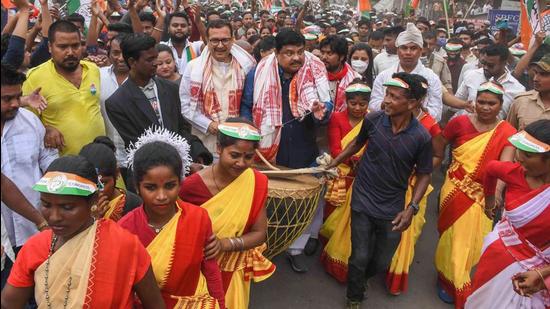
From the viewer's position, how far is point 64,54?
337 centimetres

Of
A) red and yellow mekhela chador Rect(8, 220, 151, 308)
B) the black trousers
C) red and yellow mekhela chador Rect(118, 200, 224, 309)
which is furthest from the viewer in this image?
the black trousers

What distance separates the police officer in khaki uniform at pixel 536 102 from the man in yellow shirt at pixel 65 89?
343cm

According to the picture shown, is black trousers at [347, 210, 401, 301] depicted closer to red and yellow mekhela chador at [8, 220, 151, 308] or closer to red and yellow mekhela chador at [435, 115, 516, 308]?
red and yellow mekhela chador at [435, 115, 516, 308]

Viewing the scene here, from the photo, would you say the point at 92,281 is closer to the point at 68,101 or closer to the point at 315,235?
the point at 68,101

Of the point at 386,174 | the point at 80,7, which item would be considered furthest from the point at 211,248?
the point at 80,7

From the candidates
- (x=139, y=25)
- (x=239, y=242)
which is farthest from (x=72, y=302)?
(x=139, y=25)

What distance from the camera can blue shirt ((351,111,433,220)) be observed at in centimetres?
345

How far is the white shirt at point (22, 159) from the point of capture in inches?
109

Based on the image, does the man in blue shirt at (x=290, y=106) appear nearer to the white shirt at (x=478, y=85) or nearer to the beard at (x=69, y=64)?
the beard at (x=69, y=64)

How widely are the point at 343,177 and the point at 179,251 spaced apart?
7.39 ft

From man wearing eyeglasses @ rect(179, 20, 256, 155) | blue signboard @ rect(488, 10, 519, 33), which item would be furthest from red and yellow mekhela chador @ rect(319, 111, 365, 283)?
blue signboard @ rect(488, 10, 519, 33)

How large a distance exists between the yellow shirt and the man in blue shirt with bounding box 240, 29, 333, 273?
1234mm

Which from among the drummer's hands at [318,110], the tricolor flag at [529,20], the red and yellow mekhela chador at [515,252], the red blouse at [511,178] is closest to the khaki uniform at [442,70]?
the tricolor flag at [529,20]

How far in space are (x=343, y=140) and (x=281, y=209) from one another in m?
1.14
